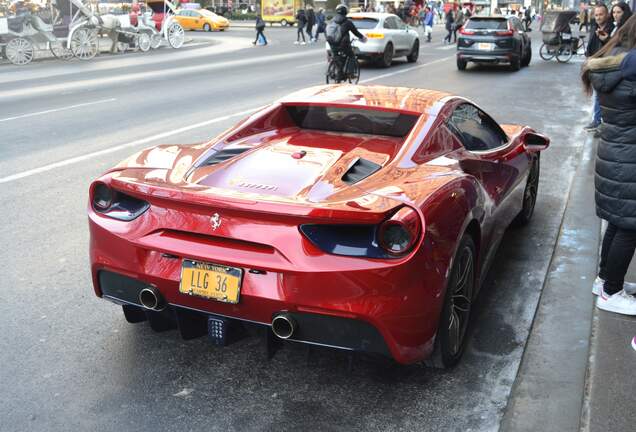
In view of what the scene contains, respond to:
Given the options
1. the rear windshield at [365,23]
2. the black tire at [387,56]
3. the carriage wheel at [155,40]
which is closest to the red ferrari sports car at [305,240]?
the black tire at [387,56]

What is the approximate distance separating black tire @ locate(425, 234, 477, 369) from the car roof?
1008 millimetres

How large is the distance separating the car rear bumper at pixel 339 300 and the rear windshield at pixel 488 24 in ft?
63.3

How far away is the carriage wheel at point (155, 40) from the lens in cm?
3023

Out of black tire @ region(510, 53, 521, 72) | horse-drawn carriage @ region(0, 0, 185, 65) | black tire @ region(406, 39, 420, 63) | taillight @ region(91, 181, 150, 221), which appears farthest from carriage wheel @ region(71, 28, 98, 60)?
taillight @ region(91, 181, 150, 221)

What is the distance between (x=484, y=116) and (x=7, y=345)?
3.44 metres

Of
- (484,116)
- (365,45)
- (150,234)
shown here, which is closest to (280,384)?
(150,234)

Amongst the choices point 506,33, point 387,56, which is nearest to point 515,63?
point 506,33

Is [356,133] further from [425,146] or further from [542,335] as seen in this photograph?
[542,335]

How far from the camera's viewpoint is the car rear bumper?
3027 mm

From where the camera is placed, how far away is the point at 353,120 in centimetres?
446

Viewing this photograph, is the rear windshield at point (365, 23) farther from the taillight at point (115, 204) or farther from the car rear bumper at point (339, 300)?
the car rear bumper at point (339, 300)

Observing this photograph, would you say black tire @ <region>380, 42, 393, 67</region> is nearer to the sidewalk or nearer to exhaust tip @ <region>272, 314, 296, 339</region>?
the sidewalk

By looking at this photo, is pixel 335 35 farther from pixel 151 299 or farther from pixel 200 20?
pixel 200 20

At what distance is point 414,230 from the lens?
3070 mm
